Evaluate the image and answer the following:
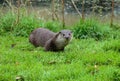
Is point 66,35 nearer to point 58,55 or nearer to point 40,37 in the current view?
point 58,55

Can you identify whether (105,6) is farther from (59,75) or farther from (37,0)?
(59,75)

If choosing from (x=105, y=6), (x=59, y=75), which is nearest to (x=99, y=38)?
(x=59, y=75)

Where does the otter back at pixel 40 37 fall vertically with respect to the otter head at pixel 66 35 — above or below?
below

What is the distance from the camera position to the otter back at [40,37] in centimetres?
806

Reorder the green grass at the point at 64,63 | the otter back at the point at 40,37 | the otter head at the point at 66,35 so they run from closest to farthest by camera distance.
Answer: the green grass at the point at 64,63
the otter head at the point at 66,35
the otter back at the point at 40,37

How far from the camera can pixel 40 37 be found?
8.23m

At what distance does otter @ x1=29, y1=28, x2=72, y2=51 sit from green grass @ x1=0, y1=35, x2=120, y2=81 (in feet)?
0.49

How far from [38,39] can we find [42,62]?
169 centimetres

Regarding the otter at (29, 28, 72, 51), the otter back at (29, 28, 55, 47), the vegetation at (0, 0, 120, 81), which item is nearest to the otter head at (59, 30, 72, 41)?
the otter at (29, 28, 72, 51)

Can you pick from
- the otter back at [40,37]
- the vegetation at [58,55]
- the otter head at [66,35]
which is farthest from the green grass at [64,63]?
the otter head at [66,35]

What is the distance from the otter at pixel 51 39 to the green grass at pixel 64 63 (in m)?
0.15

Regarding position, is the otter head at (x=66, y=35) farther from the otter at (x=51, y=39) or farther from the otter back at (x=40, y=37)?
the otter back at (x=40, y=37)

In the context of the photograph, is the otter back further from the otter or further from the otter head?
the otter head

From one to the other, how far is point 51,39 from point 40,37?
570 millimetres
